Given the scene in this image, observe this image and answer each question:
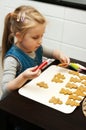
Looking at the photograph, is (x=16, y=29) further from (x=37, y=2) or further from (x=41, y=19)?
(x=37, y=2)

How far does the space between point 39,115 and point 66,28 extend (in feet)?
4.11

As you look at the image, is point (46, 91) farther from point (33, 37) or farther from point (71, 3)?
point (71, 3)

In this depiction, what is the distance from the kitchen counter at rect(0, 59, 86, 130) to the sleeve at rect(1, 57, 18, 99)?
0.09 metres

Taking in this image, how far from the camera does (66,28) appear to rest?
189cm

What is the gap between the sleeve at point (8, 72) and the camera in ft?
2.91

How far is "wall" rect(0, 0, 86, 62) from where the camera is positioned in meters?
1.82

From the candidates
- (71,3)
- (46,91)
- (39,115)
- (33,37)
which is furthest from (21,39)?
(71,3)

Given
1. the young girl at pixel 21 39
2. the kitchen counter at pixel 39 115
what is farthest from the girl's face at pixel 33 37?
the kitchen counter at pixel 39 115

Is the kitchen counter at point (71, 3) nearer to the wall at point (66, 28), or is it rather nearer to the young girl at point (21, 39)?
the wall at point (66, 28)

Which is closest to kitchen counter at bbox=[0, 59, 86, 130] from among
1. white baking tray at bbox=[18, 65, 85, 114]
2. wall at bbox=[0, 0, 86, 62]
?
white baking tray at bbox=[18, 65, 85, 114]

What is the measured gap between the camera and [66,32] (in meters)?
1.90

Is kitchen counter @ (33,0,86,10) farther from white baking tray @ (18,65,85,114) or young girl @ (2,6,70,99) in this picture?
white baking tray @ (18,65,85,114)

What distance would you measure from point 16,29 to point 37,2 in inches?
38.4

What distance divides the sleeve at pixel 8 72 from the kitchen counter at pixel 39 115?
0.31ft
